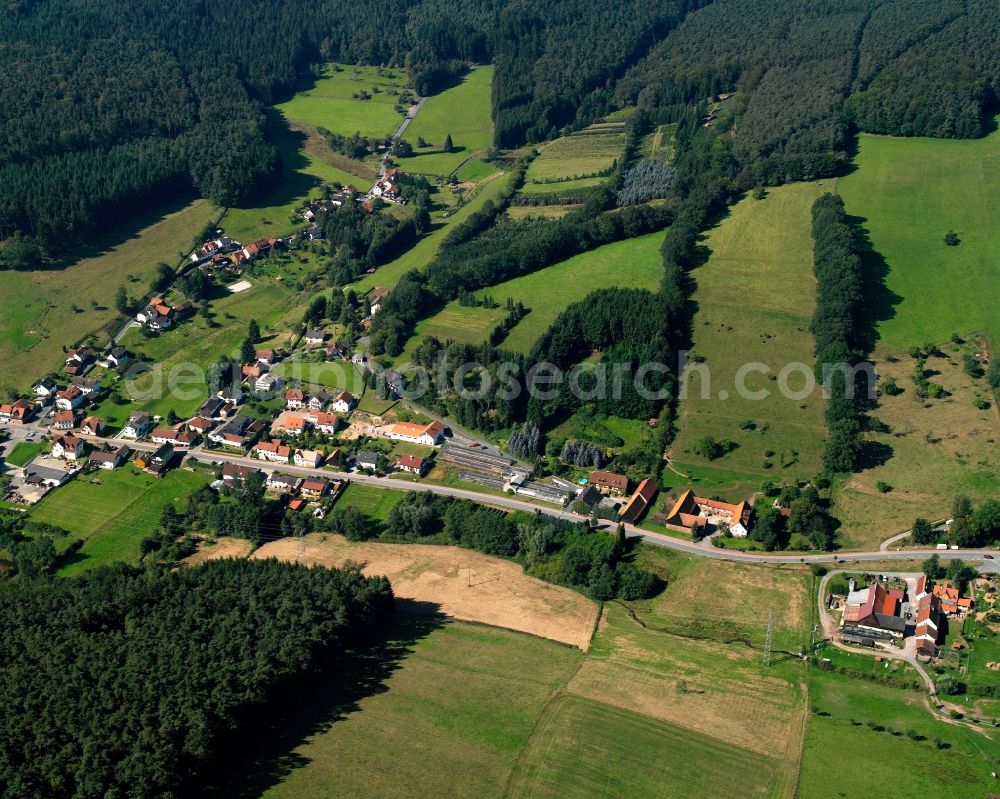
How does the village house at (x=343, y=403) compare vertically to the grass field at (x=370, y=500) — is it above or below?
above

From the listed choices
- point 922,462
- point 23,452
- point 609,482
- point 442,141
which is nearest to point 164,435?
point 23,452

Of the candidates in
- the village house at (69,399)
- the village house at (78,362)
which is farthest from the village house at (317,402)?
the village house at (78,362)

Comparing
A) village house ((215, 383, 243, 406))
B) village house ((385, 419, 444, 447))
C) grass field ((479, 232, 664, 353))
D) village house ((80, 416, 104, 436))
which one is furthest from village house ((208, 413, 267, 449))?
grass field ((479, 232, 664, 353))

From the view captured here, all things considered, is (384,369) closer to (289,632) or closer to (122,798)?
(289,632)

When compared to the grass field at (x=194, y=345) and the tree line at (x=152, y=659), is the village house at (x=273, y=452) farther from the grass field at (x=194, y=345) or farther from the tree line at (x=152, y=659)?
the tree line at (x=152, y=659)

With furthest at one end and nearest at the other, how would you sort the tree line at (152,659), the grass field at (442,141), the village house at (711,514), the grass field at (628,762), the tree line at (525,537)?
the grass field at (442,141), the village house at (711,514), the tree line at (525,537), the grass field at (628,762), the tree line at (152,659)

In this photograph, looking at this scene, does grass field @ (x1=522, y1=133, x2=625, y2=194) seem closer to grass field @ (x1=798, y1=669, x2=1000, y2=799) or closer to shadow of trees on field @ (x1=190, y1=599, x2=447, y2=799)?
shadow of trees on field @ (x1=190, y1=599, x2=447, y2=799)

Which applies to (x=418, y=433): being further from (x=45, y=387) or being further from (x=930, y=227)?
(x=930, y=227)
